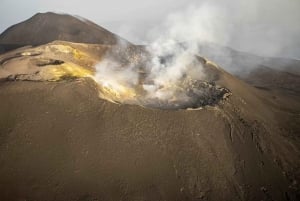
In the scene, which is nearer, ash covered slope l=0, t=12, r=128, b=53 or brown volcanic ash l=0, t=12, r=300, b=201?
brown volcanic ash l=0, t=12, r=300, b=201

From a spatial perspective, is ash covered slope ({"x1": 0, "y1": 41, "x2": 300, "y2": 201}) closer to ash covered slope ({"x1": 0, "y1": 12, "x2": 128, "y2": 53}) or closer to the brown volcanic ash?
the brown volcanic ash

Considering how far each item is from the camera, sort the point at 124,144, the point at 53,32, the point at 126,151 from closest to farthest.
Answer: the point at 126,151 < the point at 124,144 < the point at 53,32

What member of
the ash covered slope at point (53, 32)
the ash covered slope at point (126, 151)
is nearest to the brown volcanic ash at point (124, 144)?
the ash covered slope at point (126, 151)

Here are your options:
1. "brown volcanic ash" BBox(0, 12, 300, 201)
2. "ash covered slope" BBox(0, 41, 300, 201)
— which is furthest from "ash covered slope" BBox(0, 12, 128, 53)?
"ash covered slope" BBox(0, 41, 300, 201)

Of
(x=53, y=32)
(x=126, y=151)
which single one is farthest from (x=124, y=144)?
(x=53, y=32)

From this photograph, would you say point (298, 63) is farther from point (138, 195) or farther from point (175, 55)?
point (138, 195)

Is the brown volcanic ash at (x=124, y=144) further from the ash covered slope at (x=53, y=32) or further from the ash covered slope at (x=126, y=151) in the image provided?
the ash covered slope at (x=53, y=32)

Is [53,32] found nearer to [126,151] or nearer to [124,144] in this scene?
[124,144]
